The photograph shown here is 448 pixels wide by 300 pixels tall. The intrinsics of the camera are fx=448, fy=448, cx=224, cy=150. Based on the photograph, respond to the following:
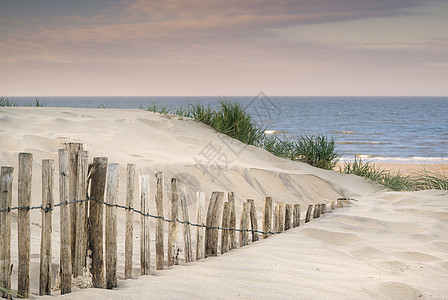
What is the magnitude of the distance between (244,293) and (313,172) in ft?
20.4

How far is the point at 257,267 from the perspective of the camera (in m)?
3.50

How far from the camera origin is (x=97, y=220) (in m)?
2.99

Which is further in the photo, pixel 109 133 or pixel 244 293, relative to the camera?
pixel 109 133

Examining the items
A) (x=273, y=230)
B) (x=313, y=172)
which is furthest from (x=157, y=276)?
(x=313, y=172)

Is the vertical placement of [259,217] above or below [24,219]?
below

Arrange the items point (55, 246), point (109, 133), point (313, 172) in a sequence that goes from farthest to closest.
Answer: point (313, 172) < point (109, 133) < point (55, 246)

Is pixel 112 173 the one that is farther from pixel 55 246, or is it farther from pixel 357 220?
pixel 357 220

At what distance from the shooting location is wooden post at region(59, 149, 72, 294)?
2.77m

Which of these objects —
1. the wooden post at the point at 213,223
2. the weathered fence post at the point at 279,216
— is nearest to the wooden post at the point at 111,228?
the wooden post at the point at 213,223

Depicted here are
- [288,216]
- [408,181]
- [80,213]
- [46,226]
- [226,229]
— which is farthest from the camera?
[408,181]

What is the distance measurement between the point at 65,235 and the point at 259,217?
3858 mm

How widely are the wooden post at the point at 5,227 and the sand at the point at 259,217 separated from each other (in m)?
0.26

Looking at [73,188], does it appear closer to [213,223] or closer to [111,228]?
[111,228]

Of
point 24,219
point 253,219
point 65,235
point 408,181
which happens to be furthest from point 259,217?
point 408,181
